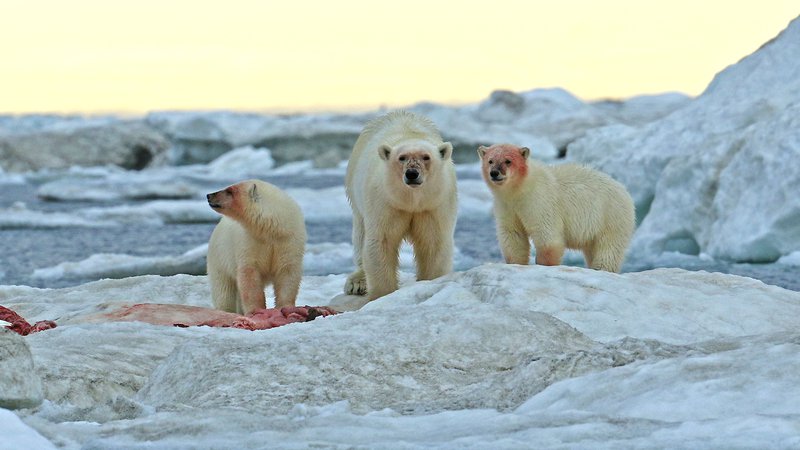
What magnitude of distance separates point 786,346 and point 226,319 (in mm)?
2979

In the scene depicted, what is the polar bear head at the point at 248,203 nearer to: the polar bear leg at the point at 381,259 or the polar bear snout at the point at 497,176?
the polar bear leg at the point at 381,259

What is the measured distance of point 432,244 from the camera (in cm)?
637

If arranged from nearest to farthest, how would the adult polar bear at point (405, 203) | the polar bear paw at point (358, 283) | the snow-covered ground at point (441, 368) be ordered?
the snow-covered ground at point (441, 368) < the adult polar bear at point (405, 203) < the polar bear paw at point (358, 283)

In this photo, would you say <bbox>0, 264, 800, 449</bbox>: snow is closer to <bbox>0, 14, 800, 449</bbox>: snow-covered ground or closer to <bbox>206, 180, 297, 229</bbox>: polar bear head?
<bbox>0, 14, 800, 449</bbox>: snow-covered ground

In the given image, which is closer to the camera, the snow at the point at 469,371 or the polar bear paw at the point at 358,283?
the snow at the point at 469,371

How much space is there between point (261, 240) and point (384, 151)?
945 mm

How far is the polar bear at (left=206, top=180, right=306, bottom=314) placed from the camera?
6.49 metres

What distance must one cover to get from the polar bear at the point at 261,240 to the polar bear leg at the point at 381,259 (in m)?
0.44

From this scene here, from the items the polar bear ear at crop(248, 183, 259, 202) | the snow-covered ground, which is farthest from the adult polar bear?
the snow-covered ground

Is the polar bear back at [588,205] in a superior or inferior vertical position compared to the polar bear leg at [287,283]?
superior

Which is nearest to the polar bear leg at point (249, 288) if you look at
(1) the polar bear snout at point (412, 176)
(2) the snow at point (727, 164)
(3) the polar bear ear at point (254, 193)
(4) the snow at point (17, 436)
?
(3) the polar bear ear at point (254, 193)

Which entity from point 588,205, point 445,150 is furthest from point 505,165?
point 588,205

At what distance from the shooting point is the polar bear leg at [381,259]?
632cm

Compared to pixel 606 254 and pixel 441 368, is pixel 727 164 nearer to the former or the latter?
pixel 606 254
